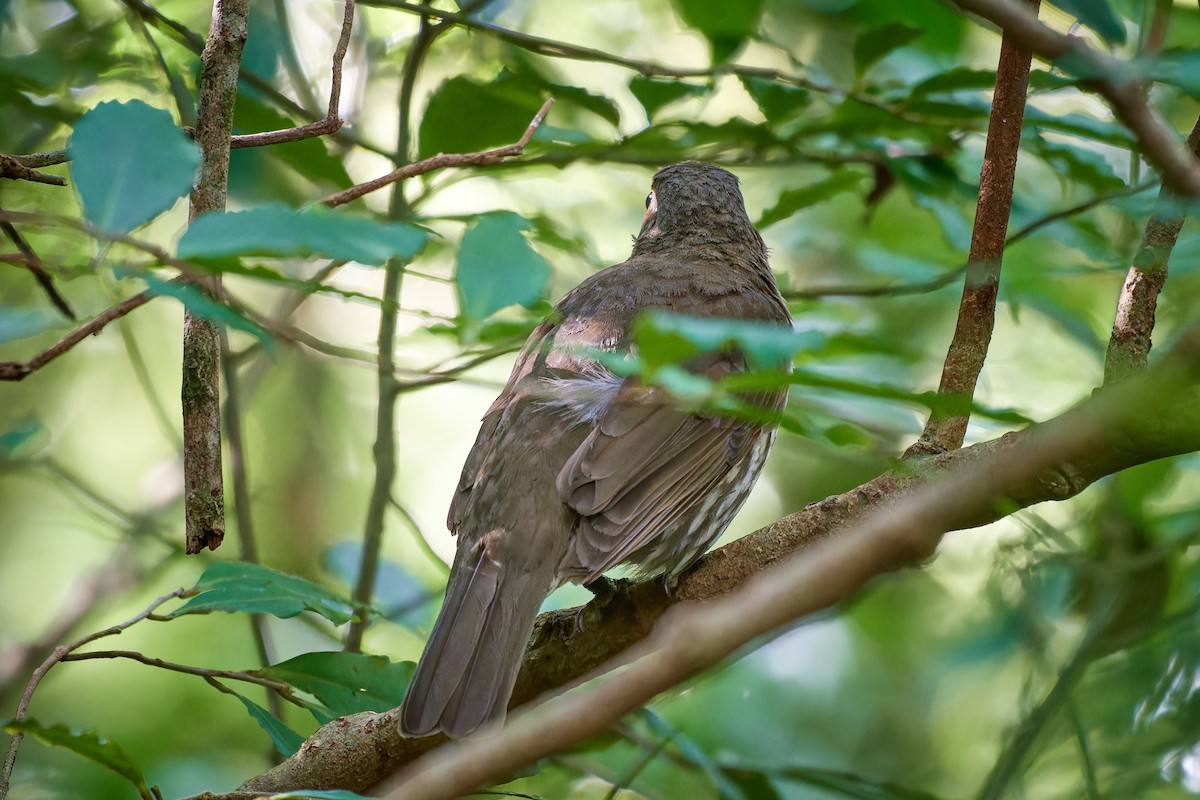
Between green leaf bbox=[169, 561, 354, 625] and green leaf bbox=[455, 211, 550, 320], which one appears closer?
green leaf bbox=[455, 211, 550, 320]

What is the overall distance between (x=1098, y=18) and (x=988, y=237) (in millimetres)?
743

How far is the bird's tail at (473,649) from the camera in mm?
2547

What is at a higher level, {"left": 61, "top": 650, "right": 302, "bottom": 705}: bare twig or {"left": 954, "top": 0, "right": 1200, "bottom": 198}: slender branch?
{"left": 61, "top": 650, "right": 302, "bottom": 705}: bare twig

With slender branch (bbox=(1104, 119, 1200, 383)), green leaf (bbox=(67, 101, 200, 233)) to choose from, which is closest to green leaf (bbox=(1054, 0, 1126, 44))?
slender branch (bbox=(1104, 119, 1200, 383))

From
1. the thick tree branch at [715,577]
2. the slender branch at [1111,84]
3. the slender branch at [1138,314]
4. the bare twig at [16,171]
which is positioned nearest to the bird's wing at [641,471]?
the thick tree branch at [715,577]

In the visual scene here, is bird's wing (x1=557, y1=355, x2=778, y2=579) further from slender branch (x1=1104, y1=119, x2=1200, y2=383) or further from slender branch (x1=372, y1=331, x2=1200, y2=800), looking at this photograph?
slender branch (x1=372, y1=331, x2=1200, y2=800)

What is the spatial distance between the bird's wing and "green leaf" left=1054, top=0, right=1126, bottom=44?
1289mm

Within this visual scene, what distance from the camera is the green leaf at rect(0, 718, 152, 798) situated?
1830 mm

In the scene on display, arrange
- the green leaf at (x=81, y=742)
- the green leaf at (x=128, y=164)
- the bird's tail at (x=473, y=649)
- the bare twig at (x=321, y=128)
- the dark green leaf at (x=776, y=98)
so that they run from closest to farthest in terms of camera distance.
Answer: the green leaf at (x=128, y=164) → the green leaf at (x=81, y=742) → the bare twig at (x=321, y=128) → the bird's tail at (x=473, y=649) → the dark green leaf at (x=776, y=98)

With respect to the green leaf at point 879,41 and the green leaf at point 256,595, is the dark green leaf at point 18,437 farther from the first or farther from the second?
the green leaf at point 879,41

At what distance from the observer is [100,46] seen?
4.14m

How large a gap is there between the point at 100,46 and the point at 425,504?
3.03 meters

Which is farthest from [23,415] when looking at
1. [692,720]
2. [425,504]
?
[692,720]

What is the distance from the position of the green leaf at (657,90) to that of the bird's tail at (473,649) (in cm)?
143
